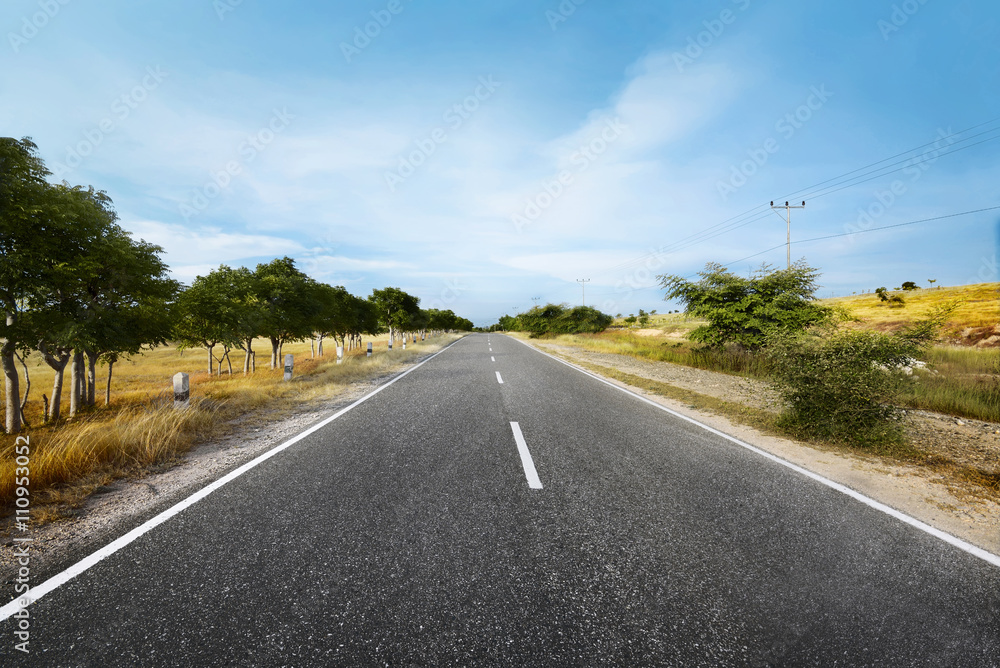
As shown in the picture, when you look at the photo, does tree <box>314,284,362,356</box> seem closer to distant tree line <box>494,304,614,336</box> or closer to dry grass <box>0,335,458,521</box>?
dry grass <box>0,335,458,521</box>

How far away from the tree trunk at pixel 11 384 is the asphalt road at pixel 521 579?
27.4ft

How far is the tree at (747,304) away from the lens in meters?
13.3

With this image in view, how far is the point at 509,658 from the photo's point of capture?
1882 millimetres

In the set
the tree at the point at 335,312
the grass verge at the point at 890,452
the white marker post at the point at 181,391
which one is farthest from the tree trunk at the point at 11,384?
the grass verge at the point at 890,452

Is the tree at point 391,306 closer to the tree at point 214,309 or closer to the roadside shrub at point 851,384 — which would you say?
the tree at point 214,309

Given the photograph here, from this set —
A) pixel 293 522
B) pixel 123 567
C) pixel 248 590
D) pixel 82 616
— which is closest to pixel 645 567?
pixel 248 590

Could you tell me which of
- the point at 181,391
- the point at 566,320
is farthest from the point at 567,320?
the point at 181,391

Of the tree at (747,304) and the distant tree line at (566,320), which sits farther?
the distant tree line at (566,320)

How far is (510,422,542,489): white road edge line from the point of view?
158 inches

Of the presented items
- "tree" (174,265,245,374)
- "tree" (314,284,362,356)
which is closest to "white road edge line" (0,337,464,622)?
"tree" (174,265,245,374)

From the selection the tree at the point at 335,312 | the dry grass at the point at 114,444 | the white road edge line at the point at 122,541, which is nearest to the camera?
the white road edge line at the point at 122,541

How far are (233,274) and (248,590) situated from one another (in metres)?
22.6

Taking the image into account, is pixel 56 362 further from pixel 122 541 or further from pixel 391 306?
pixel 391 306

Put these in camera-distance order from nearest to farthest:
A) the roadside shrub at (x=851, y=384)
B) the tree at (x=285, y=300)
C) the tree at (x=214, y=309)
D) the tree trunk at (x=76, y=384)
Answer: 1. the roadside shrub at (x=851, y=384)
2. the tree trunk at (x=76, y=384)
3. the tree at (x=214, y=309)
4. the tree at (x=285, y=300)
